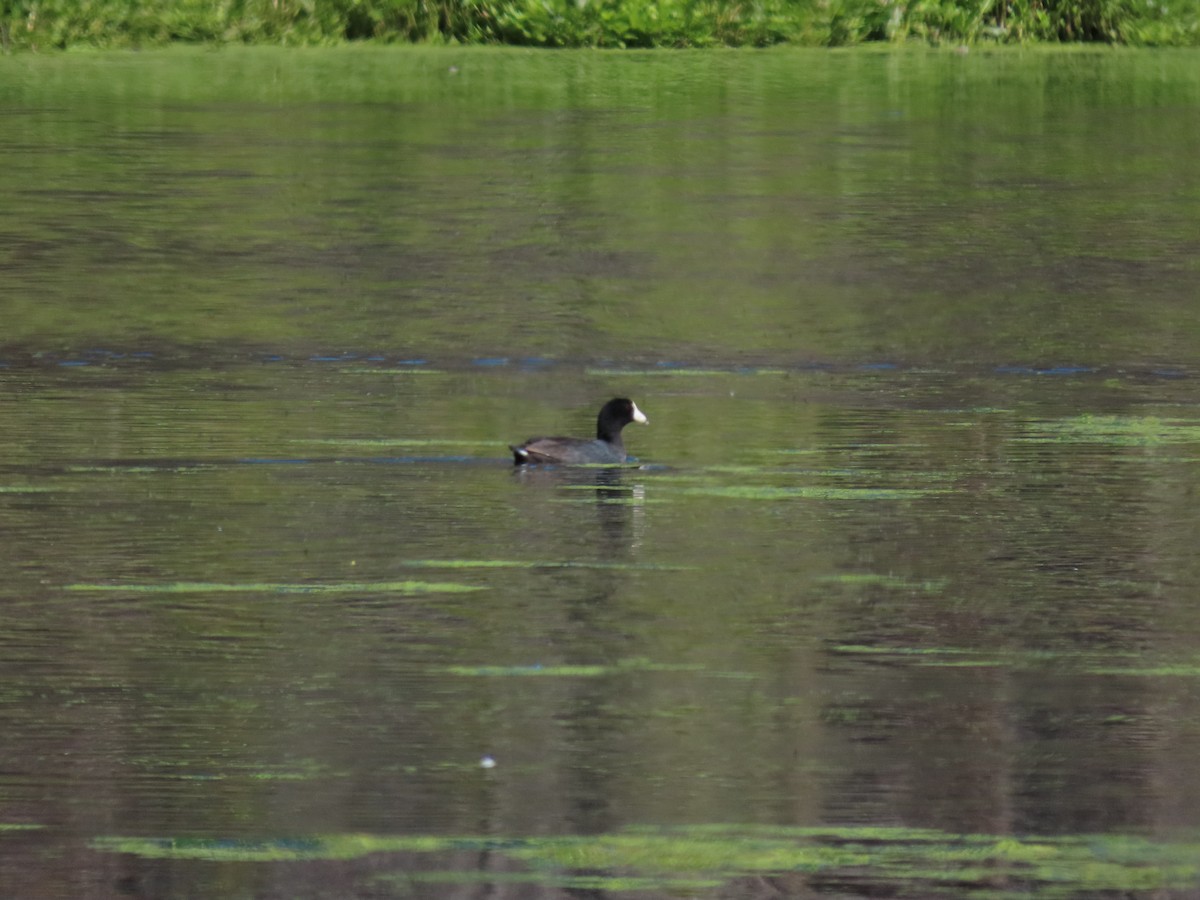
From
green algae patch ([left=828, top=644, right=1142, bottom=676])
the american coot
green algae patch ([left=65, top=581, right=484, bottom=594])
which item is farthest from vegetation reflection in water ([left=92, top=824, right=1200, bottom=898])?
the american coot

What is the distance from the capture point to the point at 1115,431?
1095cm

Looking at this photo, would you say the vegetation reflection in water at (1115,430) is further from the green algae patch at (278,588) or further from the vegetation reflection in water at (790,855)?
the vegetation reflection in water at (790,855)

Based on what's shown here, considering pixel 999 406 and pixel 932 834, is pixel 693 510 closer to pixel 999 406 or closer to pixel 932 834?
pixel 999 406

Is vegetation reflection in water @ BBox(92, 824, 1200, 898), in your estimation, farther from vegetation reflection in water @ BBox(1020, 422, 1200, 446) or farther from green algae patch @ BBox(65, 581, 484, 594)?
vegetation reflection in water @ BBox(1020, 422, 1200, 446)

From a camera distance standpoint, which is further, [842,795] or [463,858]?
[842,795]

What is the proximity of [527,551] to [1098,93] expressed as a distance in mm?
22156

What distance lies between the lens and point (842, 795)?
231 inches

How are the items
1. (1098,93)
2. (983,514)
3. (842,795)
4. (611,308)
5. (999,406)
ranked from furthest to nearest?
1. (1098,93)
2. (611,308)
3. (999,406)
4. (983,514)
5. (842,795)

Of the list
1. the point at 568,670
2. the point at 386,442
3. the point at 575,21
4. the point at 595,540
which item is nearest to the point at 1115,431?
the point at 386,442

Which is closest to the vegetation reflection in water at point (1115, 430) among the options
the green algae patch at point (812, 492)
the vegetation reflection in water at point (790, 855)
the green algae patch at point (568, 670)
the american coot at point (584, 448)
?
the green algae patch at point (812, 492)

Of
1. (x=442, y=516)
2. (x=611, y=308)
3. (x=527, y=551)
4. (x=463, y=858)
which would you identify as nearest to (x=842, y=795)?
(x=463, y=858)

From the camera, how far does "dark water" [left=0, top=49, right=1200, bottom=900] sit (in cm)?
565

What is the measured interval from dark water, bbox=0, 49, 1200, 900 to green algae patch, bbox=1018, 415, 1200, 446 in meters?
0.04

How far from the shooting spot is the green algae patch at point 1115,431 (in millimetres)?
10719
